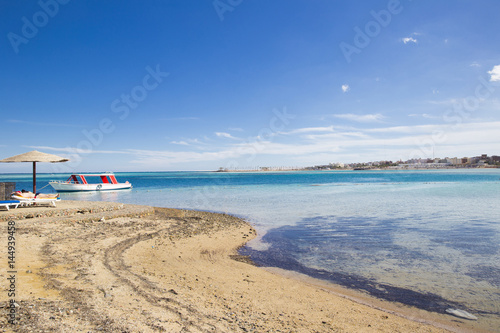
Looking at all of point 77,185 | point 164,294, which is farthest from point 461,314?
point 77,185

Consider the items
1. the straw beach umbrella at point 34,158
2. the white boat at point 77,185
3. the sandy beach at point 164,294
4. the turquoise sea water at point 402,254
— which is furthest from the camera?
the white boat at point 77,185

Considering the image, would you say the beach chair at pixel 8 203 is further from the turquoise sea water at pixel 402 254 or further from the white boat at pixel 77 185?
the white boat at pixel 77 185

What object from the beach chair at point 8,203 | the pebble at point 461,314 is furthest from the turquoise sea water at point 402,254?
the beach chair at point 8,203

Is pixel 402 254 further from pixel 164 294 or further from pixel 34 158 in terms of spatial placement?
pixel 34 158

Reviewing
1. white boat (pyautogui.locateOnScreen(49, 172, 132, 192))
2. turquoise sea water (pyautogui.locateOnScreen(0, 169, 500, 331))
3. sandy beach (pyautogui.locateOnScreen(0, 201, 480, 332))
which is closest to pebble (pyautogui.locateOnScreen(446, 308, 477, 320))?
turquoise sea water (pyautogui.locateOnScreen(0, 169, 500, 331))

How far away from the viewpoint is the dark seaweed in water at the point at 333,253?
6312mm

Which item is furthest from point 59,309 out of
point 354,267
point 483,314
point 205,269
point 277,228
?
point 277,228

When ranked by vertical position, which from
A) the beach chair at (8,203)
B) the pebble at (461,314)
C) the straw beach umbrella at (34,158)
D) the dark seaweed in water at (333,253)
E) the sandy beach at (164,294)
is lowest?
the dark seaweed in water at (333,253)

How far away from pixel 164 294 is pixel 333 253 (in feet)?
21.5

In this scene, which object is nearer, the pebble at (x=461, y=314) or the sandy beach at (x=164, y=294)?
the sandy beach at (x=164, y=294)

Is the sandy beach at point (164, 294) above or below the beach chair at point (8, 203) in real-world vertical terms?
below

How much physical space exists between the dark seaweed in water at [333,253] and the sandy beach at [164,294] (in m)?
0.50

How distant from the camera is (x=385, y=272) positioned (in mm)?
8008

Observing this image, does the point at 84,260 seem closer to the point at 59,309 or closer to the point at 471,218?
the point at 59,309
